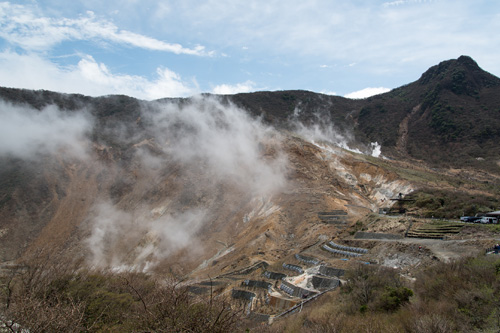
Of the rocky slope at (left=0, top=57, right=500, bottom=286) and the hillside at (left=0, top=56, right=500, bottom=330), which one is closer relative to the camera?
the hillside at (left=0, top=56, right=500, bottom=330)

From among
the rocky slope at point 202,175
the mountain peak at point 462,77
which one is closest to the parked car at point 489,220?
the rocky slope at point 202,175

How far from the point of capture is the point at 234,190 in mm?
50688

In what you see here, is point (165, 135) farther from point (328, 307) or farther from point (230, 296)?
point (328, 307)

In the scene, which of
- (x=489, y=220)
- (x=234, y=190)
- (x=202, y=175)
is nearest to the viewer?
(x=489, y=220)

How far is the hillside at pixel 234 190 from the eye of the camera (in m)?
26.1

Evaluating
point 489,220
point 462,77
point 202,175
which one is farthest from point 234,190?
point 462,77

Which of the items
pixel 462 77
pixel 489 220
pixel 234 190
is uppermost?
pixel 462 77

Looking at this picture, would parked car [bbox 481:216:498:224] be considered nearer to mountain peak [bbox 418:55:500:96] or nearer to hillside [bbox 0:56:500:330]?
hillside [bbox 0:56:500:330]

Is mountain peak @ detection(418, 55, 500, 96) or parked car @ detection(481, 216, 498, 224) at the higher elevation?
mountain peak @ detection(418, 55, 500, 96)

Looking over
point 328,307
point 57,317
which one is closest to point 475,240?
point 328,307

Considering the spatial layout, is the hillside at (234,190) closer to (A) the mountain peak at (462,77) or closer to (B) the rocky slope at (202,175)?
(B) the rocky slope at (202,175)

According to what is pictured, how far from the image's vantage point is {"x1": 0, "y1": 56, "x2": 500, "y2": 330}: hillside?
26.1m

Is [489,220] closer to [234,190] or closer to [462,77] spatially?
[234,190]

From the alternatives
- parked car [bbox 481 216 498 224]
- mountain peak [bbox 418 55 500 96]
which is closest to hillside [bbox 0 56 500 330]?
mountain peak [bbox 418 55 500 96]
